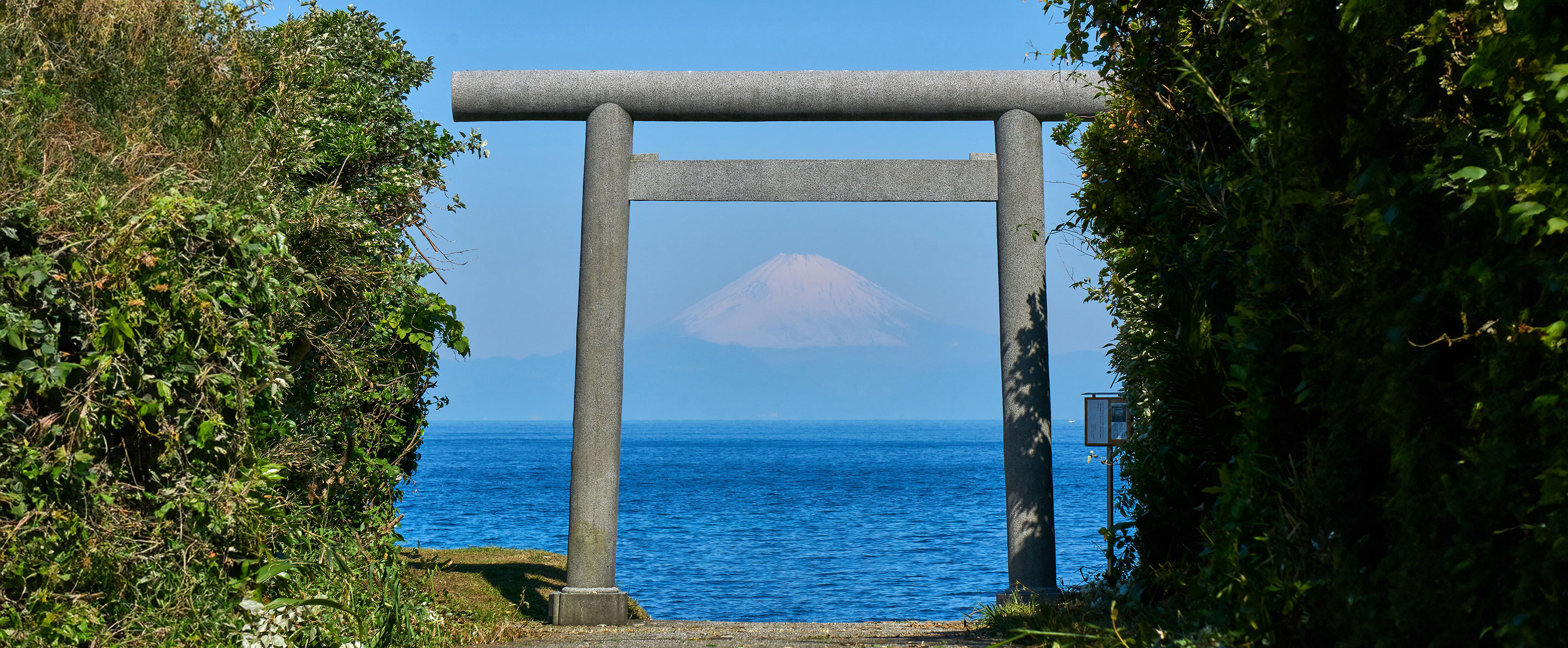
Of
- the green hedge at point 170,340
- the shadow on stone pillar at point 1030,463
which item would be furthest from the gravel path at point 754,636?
the green hedge at point 170,340

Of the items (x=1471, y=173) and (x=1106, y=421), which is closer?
(x=1471, y=173)

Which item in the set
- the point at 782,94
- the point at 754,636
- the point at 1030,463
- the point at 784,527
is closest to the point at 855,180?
the point at 782,94

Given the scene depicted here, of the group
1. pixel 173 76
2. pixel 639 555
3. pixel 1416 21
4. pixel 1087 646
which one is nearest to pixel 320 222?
pixel 173 76

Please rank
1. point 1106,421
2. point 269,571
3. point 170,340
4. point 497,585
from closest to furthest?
point 170,340, point 269,571, point 1106,421, point 497,585

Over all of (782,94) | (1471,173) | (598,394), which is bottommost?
(598,394)

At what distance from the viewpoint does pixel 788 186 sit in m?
8.41

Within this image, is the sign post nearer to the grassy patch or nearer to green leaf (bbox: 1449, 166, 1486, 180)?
the grassy patch

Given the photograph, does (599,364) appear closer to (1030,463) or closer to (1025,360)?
(1025,360)

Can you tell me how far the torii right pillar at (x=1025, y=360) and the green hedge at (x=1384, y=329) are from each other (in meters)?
3.01

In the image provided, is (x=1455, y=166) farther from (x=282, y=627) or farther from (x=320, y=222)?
(x=320, y=222)

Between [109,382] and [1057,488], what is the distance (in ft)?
188

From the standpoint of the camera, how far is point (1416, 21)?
3.42 metres

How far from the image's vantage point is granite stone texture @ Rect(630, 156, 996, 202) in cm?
840

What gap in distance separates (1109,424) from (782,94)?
12.7ft
